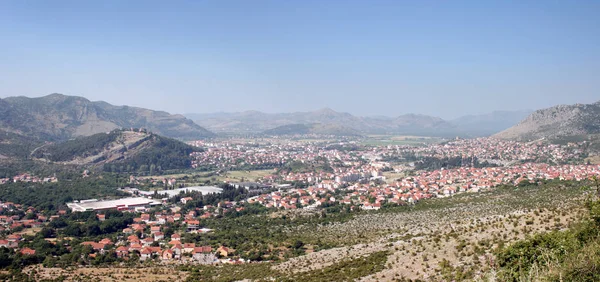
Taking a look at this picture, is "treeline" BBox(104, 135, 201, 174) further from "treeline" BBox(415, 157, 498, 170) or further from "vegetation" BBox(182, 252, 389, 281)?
"vegetation" BBox(182, 252, 389, 281)

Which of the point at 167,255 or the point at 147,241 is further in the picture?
the point at 147,241

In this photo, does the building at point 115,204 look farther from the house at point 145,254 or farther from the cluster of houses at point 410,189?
the house at point 145,254

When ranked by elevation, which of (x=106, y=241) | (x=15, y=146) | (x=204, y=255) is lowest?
(x=106, y=241)

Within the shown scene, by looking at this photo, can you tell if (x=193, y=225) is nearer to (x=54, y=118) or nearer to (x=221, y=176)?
(x=221, y=176)

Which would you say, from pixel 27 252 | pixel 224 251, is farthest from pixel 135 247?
pixel 224 251

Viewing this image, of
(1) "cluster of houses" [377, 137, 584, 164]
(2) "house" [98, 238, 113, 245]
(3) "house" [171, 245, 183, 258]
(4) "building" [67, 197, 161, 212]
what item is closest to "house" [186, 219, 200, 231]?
(2) "house" [98, 238, 113, 245]
